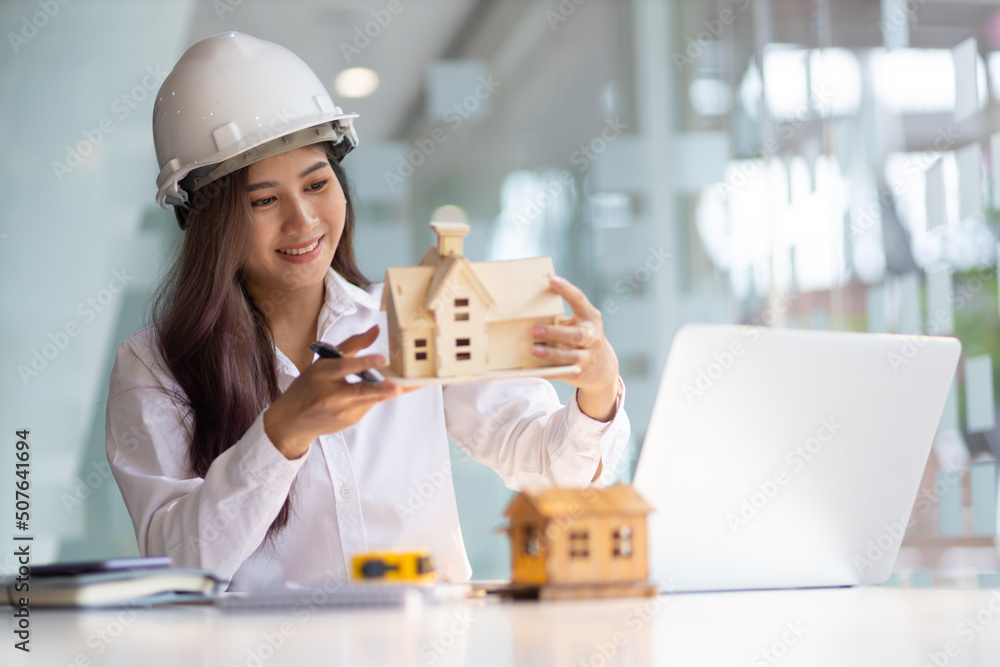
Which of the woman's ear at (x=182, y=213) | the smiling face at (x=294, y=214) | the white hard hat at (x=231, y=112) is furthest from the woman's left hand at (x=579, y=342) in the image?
the woman's ear at (x=182, y=213)

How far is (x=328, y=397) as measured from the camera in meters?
1.15

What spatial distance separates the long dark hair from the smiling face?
0.03 meters

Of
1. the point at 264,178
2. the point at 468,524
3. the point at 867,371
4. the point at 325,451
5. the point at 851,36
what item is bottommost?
the point at 468,524

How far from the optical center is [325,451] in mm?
1680

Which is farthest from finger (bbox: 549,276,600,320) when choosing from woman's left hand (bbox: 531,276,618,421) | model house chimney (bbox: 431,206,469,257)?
model house chimney (bbox: 431,206,469,257)

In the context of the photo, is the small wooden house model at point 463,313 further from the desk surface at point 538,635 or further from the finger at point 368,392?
the desk surface at point 538,635

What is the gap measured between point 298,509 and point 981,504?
2595 mm

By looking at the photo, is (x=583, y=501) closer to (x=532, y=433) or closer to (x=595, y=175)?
(x=532, y=433)

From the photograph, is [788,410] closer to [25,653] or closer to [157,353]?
[25,653]

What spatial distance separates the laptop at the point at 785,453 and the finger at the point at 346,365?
0.34 meters

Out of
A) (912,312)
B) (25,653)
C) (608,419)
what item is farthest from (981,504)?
(25,653)

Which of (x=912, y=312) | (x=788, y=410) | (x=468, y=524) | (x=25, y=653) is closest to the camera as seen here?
(x=25, y=653)

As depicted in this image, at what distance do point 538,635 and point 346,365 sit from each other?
0.50 meters

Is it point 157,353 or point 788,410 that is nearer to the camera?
point 788,410
